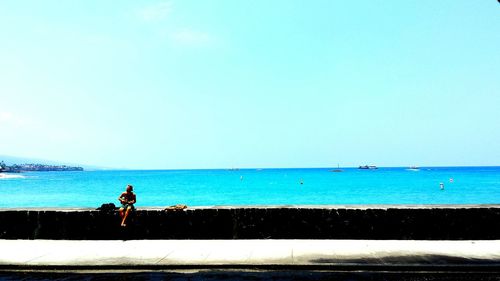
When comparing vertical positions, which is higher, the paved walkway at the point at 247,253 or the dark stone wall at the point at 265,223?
the dark stone wall at the point at 265,223

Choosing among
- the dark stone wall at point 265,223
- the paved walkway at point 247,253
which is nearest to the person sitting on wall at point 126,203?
the dark stone wall at point 265,223

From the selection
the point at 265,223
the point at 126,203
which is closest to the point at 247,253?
the point at 265,223

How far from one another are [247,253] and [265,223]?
2.00m

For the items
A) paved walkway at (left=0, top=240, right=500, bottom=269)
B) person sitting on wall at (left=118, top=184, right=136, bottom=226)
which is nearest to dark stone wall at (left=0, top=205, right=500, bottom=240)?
person sitting on wall at (left=118, top=184, right=136, bottom=226)

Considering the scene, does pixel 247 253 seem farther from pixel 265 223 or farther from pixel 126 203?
pixel 126 203

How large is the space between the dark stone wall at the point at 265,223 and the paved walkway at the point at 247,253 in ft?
1.24

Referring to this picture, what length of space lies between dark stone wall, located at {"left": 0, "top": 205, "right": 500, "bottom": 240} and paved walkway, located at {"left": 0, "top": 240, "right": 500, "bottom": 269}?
0.38 metres

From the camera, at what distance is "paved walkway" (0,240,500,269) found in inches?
312

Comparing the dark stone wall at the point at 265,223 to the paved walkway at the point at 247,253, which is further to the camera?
the dark stone wall at the point at 265,223

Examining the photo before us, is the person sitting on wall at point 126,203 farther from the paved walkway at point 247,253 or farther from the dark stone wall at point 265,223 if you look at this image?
the paved walkway at point 247,253

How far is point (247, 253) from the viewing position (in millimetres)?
8891

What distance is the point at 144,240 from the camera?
10.8 meters

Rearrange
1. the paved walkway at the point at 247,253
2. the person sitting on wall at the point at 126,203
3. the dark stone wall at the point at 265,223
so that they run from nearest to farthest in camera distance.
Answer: the paved walkway at the point at 247,253 < the dark stone wall at the point at 265,223 < the person sitting on wall at the point at 126,203

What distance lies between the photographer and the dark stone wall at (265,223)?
10.3 m
